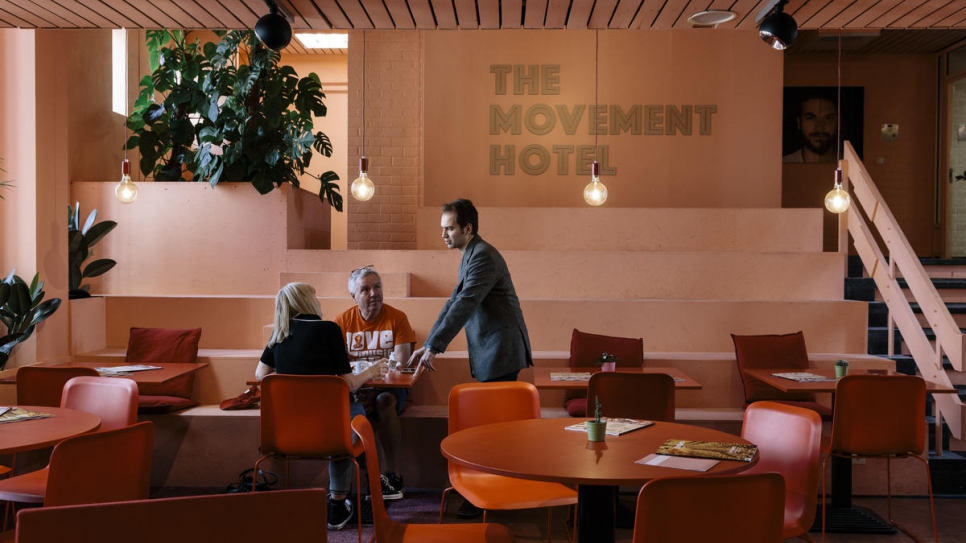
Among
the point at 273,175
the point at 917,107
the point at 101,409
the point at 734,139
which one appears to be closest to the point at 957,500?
the point at 734,139

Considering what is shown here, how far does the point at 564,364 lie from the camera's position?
20.3ft

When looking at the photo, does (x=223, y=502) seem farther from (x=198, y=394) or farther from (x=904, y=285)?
(x=904, y=285)

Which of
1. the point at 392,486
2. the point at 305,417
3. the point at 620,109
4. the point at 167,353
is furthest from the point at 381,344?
the point at 620,109

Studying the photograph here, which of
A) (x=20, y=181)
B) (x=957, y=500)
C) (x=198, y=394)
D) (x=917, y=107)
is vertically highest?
(x=917, y=107)

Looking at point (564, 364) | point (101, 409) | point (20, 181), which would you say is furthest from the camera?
point (564, 364)

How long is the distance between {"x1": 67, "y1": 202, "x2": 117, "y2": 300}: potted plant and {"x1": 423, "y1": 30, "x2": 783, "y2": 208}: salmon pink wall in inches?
142

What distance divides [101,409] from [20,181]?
108 inches

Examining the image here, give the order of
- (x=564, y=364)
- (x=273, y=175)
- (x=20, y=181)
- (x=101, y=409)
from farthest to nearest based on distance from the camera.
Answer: (x=273, y=175) → (x=564, y=364) → (x=20, y=181) → (x=101, y=409)

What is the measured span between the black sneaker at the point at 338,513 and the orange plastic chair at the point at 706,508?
291 cm

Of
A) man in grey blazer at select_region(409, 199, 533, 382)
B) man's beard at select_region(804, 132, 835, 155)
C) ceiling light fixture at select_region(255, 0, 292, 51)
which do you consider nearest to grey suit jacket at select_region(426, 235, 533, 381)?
man in grey blazer at select_region(409, 199, 533, 382)

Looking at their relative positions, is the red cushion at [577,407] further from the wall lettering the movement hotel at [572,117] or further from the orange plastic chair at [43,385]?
the wall lettering the movement hotel at [572,117]

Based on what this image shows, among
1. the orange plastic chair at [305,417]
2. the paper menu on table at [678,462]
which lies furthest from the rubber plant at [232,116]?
the paper menu on table at [678,462]

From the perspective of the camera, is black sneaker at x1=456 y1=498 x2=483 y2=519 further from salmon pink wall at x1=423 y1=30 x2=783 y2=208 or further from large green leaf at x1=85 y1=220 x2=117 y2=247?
salmon pink wall at x1=423 y1=30 x2=783 y2=208

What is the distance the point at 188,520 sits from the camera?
176 centimetres
